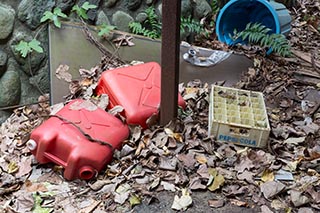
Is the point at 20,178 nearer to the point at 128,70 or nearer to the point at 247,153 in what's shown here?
the point at 128,70

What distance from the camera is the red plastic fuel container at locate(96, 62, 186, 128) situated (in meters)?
2.46

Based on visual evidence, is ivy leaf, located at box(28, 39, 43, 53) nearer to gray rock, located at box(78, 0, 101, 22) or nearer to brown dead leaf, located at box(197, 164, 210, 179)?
gray rock, located at box(78, 0, 101, 22)

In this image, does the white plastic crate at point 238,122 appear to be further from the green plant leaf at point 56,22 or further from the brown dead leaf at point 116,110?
the green plant leaf at point 56,22

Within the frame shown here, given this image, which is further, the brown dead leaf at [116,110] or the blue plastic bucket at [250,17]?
the blue plastic bucket at [250,17]

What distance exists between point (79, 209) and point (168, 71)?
0.84m

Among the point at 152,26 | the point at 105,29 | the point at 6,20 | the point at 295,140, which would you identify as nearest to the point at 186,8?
the point at 152,26

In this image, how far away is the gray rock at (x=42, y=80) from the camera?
3.13 meters

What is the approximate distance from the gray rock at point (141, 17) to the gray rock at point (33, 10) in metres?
0.69

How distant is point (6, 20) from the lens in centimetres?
288

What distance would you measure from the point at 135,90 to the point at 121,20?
94 cm

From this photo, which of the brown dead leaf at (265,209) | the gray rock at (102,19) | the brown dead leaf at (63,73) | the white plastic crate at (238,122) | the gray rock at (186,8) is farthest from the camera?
the gray rock at (186,8)

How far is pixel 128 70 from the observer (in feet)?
8.98

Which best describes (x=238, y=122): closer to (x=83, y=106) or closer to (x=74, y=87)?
(x=83, y=106)

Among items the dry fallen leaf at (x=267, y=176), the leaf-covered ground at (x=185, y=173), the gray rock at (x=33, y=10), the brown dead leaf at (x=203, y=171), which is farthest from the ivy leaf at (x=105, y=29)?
the dry fallen leaf at (x=267, y=176)
